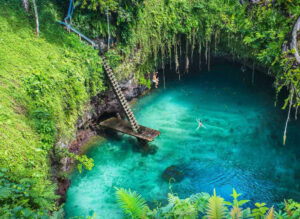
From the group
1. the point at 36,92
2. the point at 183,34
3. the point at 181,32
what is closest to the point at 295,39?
the point at 36,92

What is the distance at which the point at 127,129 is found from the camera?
9.30 meters

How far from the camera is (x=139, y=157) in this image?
873 centimetres

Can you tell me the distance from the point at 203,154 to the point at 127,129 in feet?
9.58

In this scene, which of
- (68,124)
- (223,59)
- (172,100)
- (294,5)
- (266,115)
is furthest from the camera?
(223,59)

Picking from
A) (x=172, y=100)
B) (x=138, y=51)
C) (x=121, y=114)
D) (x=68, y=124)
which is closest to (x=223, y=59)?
(x=172, y=100)

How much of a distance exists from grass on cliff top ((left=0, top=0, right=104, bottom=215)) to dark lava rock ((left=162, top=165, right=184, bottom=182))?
3.27 metres

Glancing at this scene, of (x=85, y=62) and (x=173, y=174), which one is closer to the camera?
(x=173, y=174)

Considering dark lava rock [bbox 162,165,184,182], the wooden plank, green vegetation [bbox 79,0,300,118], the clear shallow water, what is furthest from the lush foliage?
dark lava rock [bbox 162,165,184,182]

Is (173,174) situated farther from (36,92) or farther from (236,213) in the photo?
(236,213)

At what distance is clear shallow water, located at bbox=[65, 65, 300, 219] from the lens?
7370 mm

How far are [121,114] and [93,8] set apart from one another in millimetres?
4373

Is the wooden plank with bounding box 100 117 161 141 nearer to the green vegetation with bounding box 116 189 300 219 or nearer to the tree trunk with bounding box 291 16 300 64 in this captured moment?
the green vegetation with bounding box 116 189 300 219

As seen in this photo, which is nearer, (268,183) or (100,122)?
(268,183)

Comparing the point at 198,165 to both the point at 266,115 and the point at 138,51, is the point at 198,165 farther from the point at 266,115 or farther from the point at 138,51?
the point at 138,51
